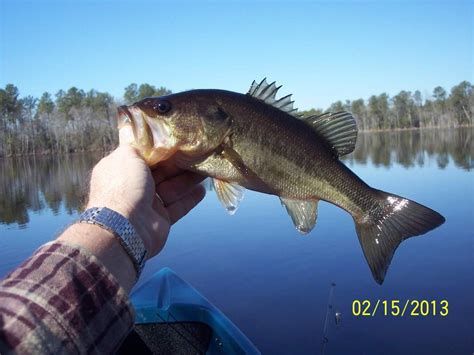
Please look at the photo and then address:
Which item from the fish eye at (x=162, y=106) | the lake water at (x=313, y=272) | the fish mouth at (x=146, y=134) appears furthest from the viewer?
the lake water at (x=313, y=272)

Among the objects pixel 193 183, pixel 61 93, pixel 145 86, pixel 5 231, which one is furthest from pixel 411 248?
pixel 61 93

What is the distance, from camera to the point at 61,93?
317ft

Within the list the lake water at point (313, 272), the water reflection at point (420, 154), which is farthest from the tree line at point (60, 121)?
the lake water at point (313, 272)

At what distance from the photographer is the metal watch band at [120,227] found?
217cm

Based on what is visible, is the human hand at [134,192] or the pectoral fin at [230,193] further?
the pectoral fin at [230,193]

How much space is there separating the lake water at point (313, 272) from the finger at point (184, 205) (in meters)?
0.71

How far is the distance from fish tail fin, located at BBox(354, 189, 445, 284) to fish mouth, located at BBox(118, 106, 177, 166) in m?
1.67

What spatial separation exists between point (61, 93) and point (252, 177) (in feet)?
338

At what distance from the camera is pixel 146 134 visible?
10.1 feet

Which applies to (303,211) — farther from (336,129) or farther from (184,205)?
(184,205)

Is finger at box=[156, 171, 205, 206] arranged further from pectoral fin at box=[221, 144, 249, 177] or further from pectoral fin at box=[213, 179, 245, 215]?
pectoral fin at box=[221, 144, 249, 177]

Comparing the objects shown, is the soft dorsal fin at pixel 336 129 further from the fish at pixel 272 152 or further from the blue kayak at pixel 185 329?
the blue kayak at pixel 185 329

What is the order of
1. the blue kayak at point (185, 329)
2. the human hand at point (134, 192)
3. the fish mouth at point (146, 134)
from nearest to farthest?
the human hand at point (134, 192)
the fish mouth at point (146, 134)
the blue kayak at point (185, 329)

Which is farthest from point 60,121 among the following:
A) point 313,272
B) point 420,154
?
point 313,272
